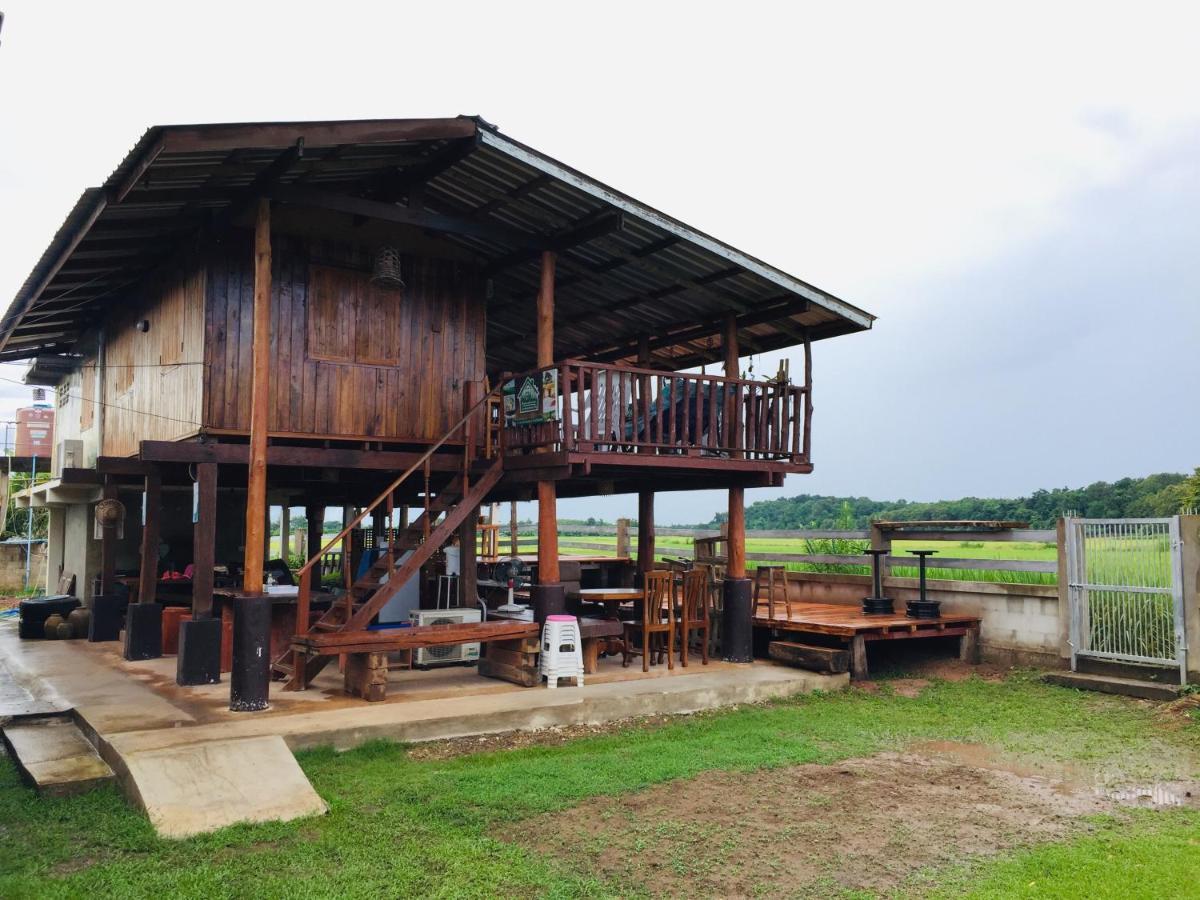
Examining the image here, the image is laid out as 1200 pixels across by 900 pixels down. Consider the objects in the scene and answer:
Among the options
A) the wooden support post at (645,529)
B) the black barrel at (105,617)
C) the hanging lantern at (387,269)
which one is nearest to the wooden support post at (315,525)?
the black barrel at (105,617)

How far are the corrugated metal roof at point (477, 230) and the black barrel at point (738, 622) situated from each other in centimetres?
351

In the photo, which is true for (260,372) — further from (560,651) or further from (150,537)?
(560,651)

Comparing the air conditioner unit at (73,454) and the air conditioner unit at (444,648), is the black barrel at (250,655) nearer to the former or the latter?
the air conditioner unit at (444,648)

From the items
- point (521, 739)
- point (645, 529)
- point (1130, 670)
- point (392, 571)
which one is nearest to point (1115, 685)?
point (1130, 670)

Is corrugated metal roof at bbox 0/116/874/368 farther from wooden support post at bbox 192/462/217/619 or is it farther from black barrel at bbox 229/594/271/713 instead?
black barrel at bbox 229/594/271/713

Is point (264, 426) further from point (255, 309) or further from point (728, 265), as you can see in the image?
point (728, 265)

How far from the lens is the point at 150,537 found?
39.0 ft

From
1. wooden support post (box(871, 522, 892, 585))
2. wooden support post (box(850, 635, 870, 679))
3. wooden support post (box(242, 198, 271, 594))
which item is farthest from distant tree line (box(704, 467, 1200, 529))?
wooden support post (box(242, 198, 271, 594))

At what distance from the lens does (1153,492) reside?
78.2 ft

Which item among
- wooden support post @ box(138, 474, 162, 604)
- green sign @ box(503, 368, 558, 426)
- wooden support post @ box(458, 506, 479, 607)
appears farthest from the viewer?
wooden support post @ box(458, 506, 479, 607)

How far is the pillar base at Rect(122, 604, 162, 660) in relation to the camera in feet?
38.3

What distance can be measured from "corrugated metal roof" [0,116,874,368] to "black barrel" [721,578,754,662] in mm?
3508

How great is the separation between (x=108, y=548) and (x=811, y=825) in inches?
428

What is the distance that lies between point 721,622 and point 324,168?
724 cm
